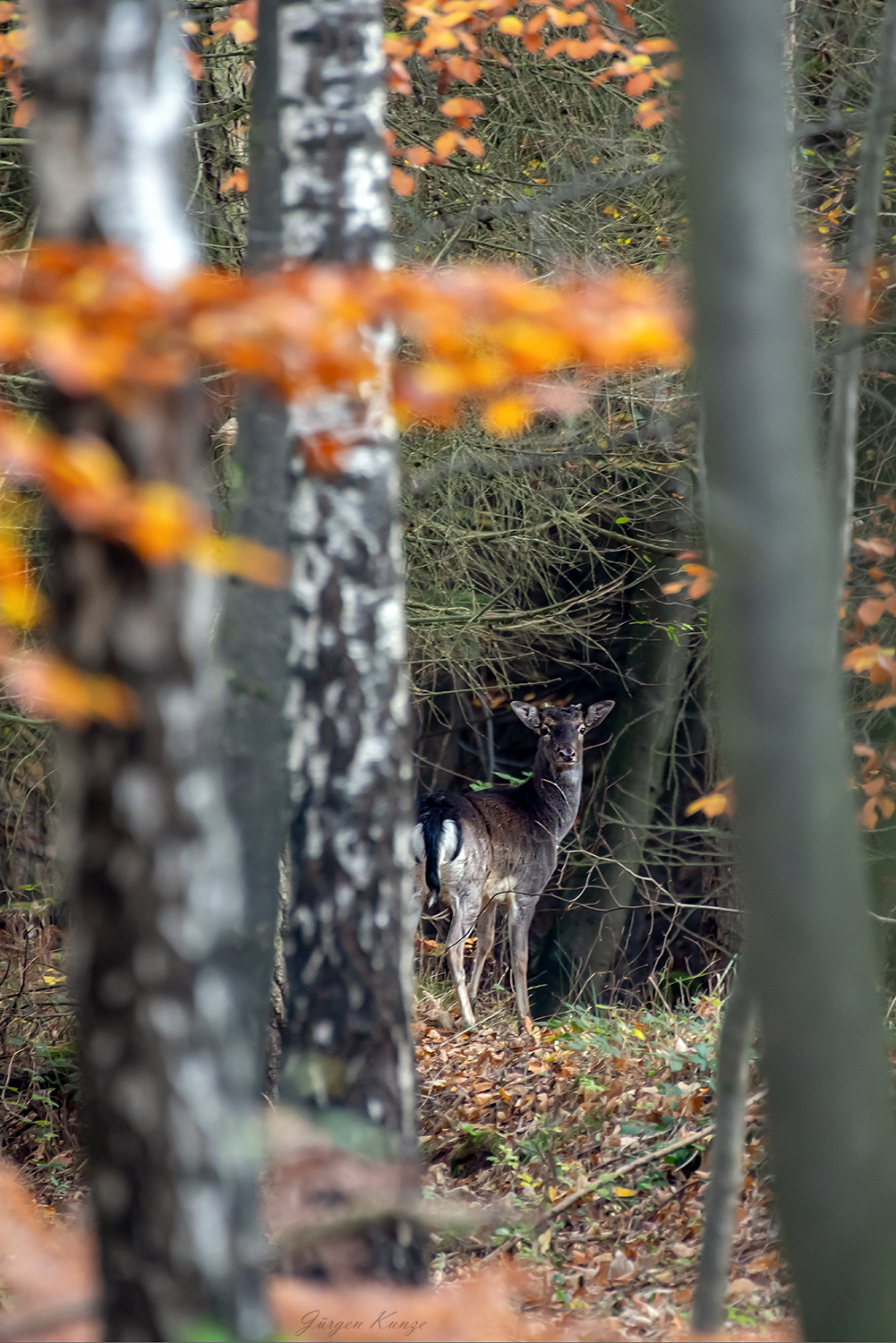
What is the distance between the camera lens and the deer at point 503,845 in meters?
10.8

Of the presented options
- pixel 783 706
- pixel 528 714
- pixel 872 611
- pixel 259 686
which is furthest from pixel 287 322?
pixel 528 714

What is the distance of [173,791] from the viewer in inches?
103

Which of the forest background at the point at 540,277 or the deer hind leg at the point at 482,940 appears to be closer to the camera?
the forest background at the point at 540,277

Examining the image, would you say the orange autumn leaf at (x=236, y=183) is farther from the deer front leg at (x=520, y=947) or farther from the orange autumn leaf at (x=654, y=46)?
the deer front leg at (x=520, y=947)

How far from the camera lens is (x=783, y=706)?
10.9 feet

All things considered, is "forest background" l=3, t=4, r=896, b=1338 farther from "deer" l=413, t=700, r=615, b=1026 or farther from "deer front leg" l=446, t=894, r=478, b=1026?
"deer front leg" l=446, t=894, r=478, b=1026

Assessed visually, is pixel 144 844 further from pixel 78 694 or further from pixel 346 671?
pixel 346 671

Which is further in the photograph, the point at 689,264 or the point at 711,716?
the point at 711,716

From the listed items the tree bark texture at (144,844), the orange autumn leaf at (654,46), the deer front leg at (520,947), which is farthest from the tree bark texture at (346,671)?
the deer front leg at (520,947)

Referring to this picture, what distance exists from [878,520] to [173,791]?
6.05 meters

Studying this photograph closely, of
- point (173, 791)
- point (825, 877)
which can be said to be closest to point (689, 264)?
point (825, 877)

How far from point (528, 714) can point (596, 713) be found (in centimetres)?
67

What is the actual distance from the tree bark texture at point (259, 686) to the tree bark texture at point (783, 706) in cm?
168

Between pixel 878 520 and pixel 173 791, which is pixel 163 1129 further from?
pixel 878 520
